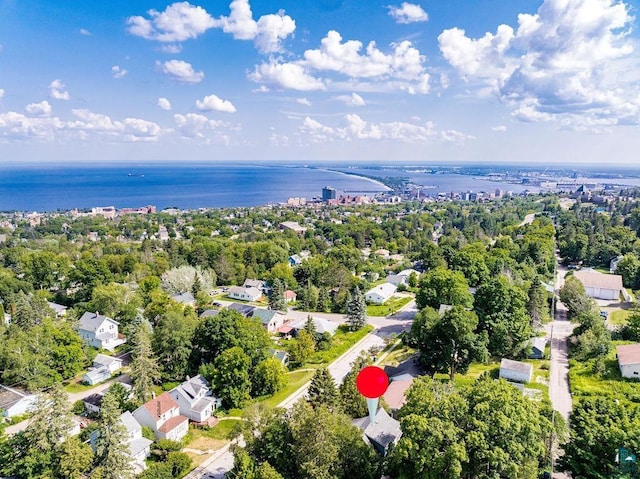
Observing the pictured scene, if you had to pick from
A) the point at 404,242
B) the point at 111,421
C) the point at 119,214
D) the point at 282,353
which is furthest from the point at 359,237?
the point at 119,214

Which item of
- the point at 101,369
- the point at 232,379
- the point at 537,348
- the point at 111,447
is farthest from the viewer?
the point at 537,348

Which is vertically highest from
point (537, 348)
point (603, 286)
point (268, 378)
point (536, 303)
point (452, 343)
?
point (536, 303)

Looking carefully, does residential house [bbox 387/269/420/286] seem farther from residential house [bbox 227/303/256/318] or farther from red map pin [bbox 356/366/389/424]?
red map pin [bbox 356/366/389/424]

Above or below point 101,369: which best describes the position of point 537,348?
above

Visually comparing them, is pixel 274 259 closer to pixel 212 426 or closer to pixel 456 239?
pixel 456 239

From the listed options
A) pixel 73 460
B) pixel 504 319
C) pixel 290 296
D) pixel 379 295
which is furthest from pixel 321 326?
pixel 73 460

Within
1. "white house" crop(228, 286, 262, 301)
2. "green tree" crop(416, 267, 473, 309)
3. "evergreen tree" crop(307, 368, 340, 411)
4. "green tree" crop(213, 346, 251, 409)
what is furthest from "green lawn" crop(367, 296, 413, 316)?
"evergreen tree" crop(307, 368, 340, 411)

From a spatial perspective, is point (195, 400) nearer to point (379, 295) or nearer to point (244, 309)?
point (244, 309)
